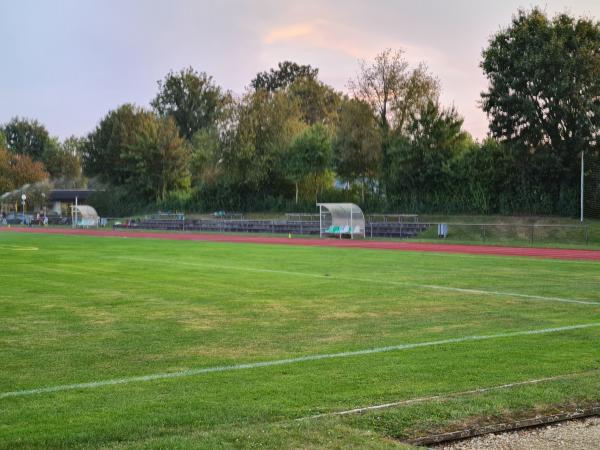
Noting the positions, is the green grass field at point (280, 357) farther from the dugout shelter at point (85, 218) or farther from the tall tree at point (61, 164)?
the tall tree at point (61, 164)

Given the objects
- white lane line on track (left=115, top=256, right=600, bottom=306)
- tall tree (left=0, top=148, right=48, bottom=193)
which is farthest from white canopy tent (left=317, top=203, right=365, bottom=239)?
tall tree (left=0, top=148, right=48, bottom=193)

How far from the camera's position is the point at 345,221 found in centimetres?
4612

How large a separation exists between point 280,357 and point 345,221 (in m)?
37.5

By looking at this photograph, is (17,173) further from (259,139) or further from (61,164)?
(259,139)

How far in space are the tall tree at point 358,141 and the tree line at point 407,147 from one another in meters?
0.09

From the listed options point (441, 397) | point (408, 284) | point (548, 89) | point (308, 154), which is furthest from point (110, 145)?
point (441, 397)

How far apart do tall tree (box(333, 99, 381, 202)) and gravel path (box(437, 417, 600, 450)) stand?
171ft

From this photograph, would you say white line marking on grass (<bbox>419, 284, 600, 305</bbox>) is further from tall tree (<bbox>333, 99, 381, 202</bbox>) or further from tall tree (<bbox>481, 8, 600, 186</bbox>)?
tall tree (<bbox>333, 99, 381, 202</bbox>)

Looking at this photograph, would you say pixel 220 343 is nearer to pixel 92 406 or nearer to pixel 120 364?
pixel 120 364

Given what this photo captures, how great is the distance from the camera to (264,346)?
9.60 m

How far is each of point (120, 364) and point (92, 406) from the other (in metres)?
1.91

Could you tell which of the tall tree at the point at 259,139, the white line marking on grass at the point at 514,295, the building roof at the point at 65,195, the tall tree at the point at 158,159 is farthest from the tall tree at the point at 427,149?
the building roof at the point at 65,195

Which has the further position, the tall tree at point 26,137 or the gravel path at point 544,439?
the tall tree at point 26,137

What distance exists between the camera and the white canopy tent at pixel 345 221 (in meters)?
44.9
